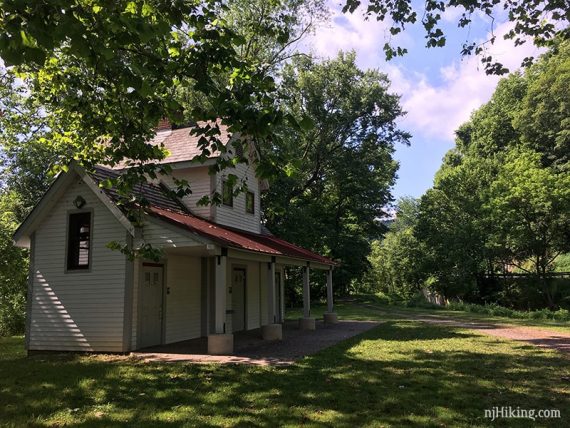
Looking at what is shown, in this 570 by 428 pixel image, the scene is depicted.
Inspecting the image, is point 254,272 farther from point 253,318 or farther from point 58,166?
point 58,166

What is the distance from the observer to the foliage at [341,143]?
3425 cm

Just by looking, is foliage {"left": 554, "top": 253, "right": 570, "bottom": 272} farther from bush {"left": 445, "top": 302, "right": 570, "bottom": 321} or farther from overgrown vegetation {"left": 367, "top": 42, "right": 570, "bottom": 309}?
bush {"left": 445, "top": 302, "right": 570, "bottom": 321}

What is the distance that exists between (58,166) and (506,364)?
393 inches

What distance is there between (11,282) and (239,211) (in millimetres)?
10711

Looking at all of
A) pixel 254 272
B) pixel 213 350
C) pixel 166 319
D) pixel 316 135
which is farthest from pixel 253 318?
pixel 316 135

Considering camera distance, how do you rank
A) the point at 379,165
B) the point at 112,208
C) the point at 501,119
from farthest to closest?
the point at 501,119 < the point at 379,165 < the point at 112,208

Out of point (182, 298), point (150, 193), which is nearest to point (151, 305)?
point (182, 298)

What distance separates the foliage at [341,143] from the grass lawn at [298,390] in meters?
22.9

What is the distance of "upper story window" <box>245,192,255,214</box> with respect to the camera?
17.9 meters

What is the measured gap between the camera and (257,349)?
1190 centimetres

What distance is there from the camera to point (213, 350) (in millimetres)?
11016

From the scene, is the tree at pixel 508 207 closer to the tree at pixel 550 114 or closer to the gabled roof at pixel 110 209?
the tree at pixel 550 114

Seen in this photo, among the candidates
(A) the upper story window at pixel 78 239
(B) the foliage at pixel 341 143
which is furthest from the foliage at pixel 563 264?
(A) the upper story window at pixel 78 239

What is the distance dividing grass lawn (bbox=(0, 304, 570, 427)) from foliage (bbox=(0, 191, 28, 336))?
953cm
